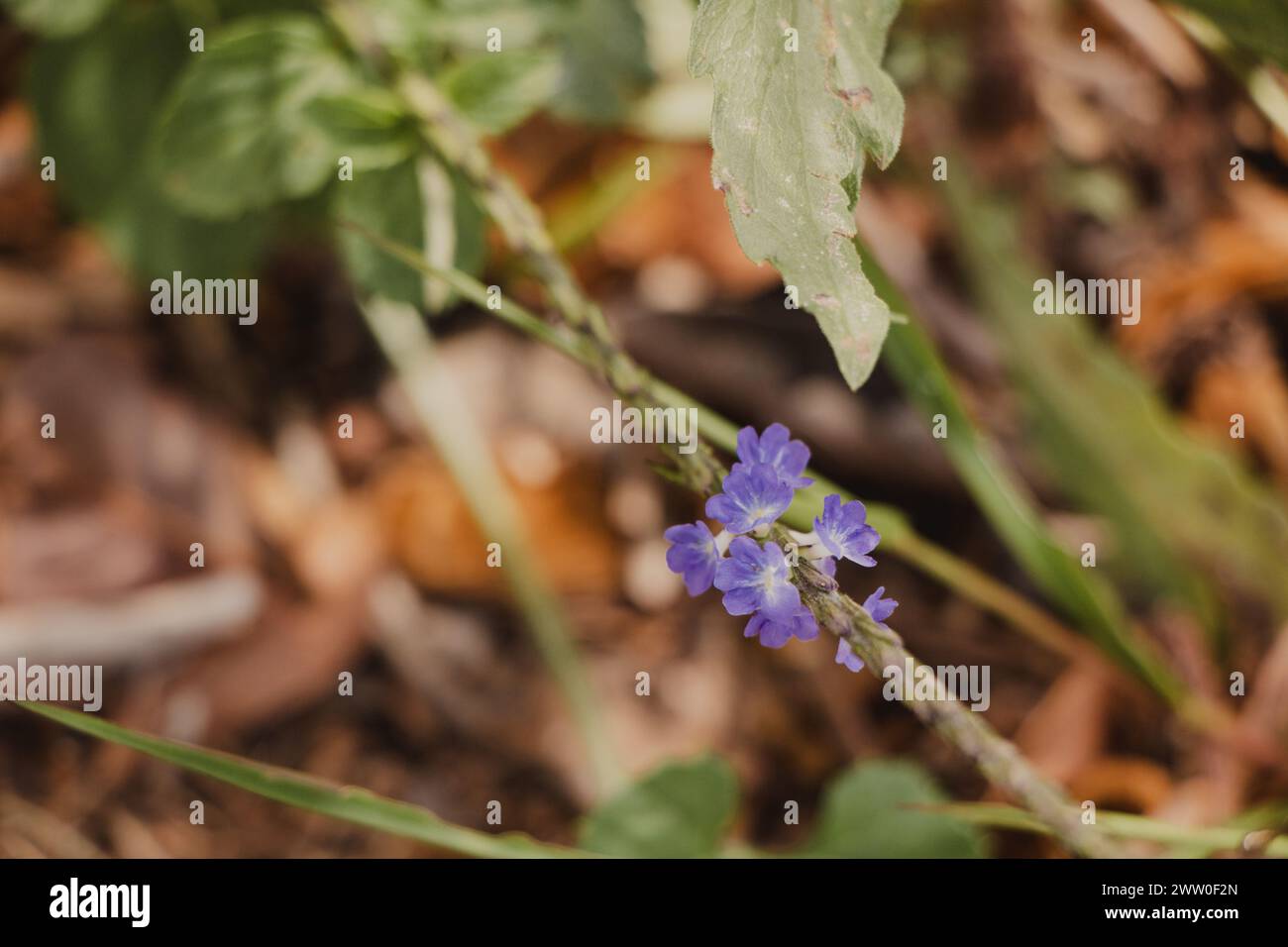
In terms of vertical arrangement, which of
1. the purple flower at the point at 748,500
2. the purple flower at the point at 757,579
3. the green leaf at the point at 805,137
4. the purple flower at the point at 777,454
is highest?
the green leaf at the point at 805,137

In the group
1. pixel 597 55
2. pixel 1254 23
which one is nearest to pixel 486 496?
pixel 597 55

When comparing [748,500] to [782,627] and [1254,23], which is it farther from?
[1254,23]

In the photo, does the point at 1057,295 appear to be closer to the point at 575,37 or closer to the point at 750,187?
the point at 575,37

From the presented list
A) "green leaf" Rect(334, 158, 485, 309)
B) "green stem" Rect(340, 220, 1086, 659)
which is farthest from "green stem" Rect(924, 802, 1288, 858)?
"green leaf" Rect(334, 158, 485, 309)

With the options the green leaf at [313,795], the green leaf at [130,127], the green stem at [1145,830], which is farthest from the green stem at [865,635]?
the green leaf at [130,127]

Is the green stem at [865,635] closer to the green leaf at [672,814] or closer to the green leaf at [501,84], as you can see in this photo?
the green leaf at [501,84]

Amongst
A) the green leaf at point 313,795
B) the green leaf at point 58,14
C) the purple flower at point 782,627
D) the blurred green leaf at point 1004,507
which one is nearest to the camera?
the purple flower at point 782,627

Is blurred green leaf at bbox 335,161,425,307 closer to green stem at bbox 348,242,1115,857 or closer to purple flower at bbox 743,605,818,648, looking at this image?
green stem at bbox 348,242,1115,857
